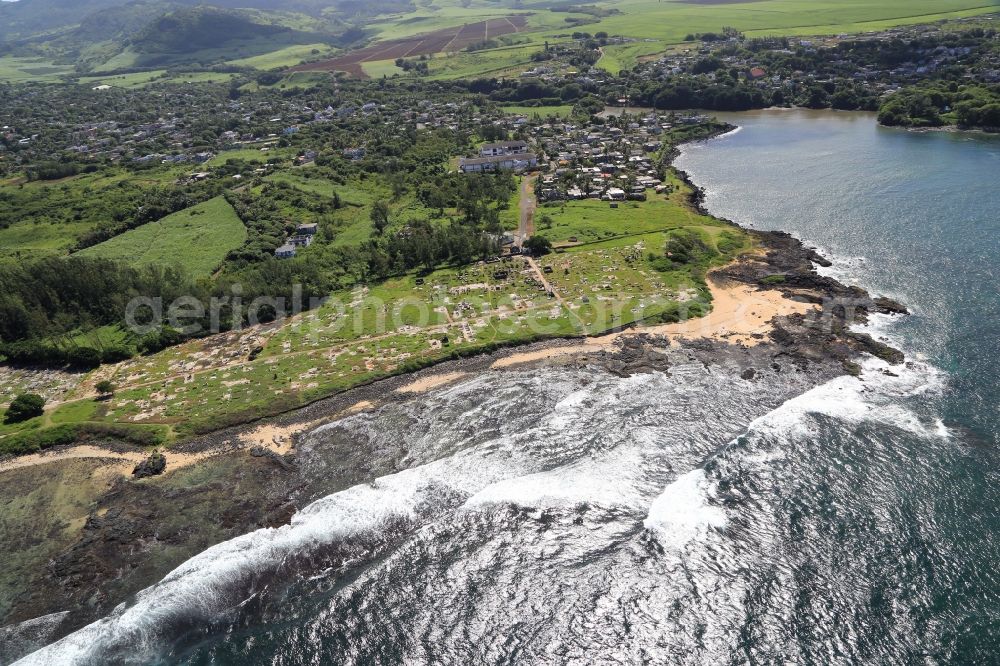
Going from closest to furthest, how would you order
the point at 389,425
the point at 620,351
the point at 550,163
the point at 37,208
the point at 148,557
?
the point at 148,557, the point at 389,425, the point at 620,351, the point at 37,208, the point at 550,163

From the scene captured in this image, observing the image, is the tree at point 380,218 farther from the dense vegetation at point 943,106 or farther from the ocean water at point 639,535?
the dense vegetation at point 943,106

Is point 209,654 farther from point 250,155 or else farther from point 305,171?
point 250,155

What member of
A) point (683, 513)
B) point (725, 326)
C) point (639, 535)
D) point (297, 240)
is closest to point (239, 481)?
point (639, 535)

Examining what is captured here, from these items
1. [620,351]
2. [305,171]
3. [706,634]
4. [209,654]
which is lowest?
[209,654]

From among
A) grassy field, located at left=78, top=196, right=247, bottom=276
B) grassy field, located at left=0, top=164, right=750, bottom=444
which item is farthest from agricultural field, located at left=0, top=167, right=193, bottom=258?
grassy field, located at left=0, top=164, right=750, bottom=444

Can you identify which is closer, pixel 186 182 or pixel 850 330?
pixel 850 330

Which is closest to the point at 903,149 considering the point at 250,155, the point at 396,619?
the point at 396,619
